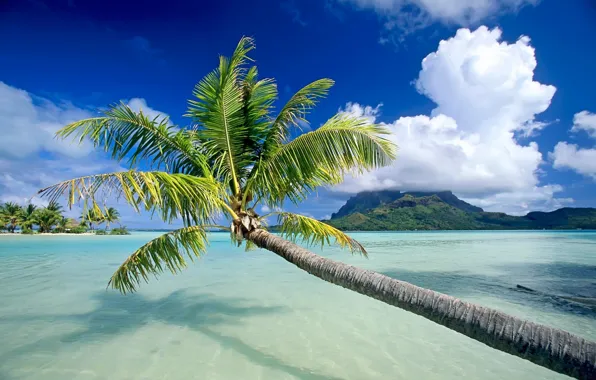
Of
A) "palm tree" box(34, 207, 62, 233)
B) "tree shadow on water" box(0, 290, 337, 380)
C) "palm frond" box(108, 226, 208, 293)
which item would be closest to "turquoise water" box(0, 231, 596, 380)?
"tree shadow on water" box(0, 290, 337, 380)

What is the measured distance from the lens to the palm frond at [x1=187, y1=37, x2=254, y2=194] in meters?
4.94

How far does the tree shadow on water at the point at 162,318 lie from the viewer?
4.61m

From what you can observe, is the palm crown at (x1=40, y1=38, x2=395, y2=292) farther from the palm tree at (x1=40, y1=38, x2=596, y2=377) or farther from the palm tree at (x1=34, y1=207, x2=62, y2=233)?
the palm tree at (x1=34, y1=207, x2=62, y2=233)

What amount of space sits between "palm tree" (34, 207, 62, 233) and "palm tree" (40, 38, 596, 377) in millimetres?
60557

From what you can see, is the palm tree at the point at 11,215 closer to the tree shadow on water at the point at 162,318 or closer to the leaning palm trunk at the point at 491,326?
the tree shadow on water at the point at 162,318

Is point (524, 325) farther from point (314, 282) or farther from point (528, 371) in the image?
point (314, 282)

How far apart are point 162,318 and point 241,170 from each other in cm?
368

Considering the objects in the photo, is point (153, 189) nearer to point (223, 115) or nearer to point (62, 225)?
point (223, 115)

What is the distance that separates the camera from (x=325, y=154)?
4301mm

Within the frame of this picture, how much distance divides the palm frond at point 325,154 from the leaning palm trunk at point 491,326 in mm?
1731

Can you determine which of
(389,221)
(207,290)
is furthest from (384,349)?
(389,221)

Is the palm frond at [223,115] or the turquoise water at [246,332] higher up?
the palm frond at [223,115]

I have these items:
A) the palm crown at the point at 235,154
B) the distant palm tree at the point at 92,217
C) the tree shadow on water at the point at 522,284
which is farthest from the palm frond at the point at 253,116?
the tree shadow on water at the point at 522,284

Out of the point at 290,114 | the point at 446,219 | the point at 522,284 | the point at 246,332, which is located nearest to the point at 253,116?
the point at 290,114
